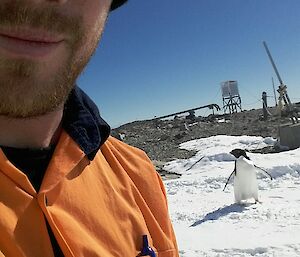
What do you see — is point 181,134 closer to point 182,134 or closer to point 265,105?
point 182,134

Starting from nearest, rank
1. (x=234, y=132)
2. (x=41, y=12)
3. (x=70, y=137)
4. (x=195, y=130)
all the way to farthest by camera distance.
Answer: (x=41, y=12)
(x=70, y=137)
(x=234, y=132)
(x=195, y=130)

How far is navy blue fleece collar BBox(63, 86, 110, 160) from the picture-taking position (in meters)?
1.28

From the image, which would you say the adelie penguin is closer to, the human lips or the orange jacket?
the orange jacket

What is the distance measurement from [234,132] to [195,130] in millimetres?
2751

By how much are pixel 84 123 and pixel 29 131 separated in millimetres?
280

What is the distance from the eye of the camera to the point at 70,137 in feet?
4.12

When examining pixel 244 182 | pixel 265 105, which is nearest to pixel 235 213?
pixel 244 182

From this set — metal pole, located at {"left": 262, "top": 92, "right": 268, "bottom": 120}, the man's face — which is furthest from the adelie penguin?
metal pole, located at {"left": 262, "top": 92, "right": 268, "bottom": 120}

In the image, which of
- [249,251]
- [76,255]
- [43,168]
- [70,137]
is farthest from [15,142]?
[249,251]

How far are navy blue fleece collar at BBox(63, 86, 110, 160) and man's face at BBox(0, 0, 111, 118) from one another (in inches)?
8.7

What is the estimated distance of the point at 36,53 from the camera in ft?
3.15

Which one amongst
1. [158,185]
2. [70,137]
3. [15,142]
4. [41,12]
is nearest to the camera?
[41,12]

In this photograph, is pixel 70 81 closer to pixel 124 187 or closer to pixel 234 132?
pixel 124 187

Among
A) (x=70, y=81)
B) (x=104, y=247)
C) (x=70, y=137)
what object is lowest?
(x=104, y=247)
